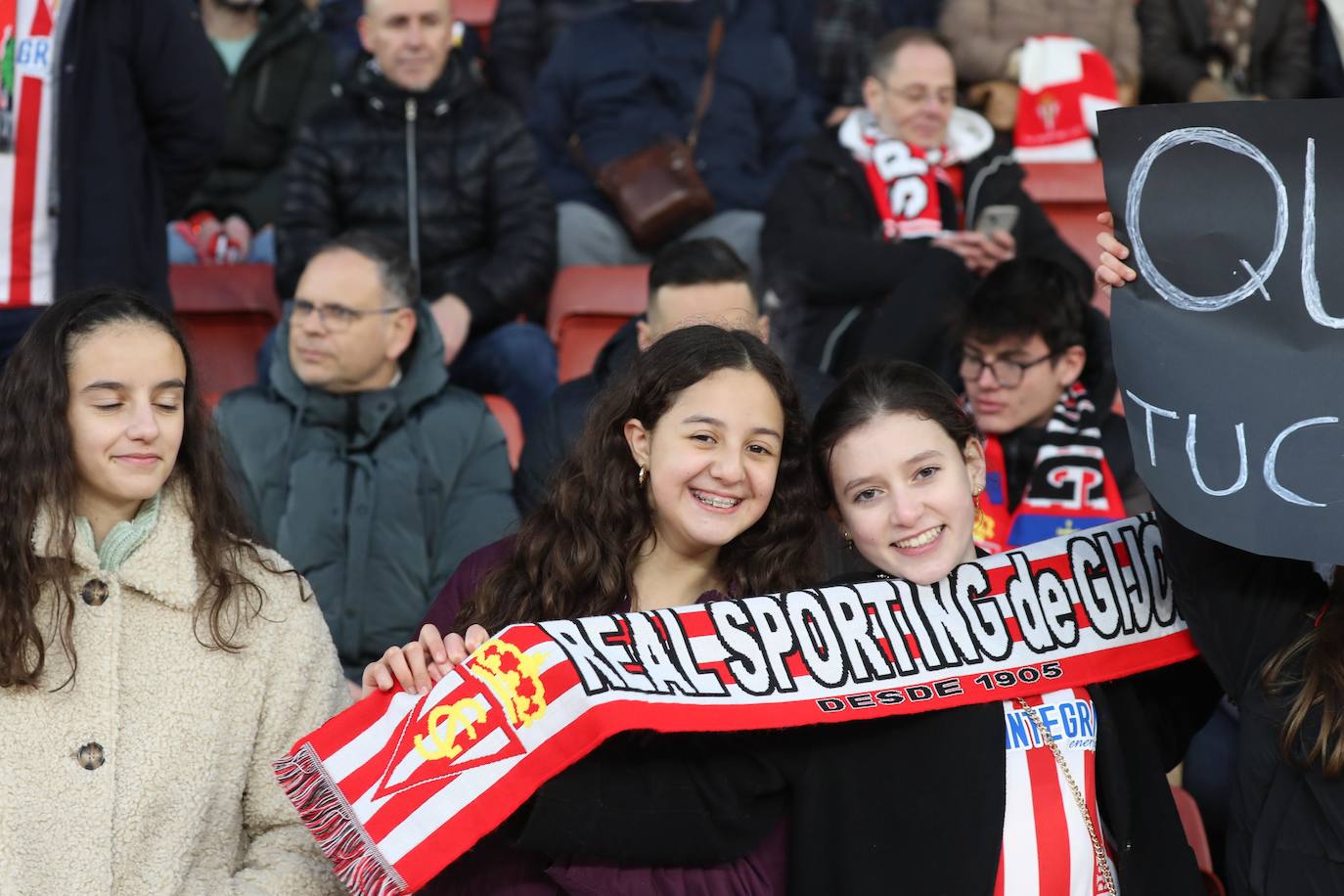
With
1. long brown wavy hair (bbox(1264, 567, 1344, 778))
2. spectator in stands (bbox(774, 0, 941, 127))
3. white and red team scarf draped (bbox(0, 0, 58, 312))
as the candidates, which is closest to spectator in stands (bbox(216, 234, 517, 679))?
→ white and red team scarf draped (bbox(0, 0, 58, 312))

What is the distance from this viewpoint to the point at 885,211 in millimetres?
5383

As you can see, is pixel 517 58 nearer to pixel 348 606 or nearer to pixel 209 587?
pixel 348 606

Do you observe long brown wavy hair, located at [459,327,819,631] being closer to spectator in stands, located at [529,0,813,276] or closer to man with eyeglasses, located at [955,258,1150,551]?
man with eyeglasses, located at [955,258,1150,551]

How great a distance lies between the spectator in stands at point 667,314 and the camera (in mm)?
4277

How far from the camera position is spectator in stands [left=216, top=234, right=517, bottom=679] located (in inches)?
165

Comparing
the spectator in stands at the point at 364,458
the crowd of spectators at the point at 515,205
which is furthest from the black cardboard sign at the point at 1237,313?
the spectator in stands at the point at 364,458

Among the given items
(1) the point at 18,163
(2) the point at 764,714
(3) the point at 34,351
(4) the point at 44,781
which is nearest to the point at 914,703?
(2) the point at 764,714

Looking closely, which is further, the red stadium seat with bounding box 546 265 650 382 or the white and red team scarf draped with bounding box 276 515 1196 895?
the red stadium seat with bounding box 546 265 650 382

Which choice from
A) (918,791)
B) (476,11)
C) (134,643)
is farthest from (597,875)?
(476,11)

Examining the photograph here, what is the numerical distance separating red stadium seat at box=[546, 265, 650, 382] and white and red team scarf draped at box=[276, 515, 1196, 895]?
2.81 meters

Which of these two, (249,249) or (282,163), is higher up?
(282,163)

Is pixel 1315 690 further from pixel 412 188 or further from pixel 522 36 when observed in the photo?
pixel 522 36

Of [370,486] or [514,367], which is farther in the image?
[514,367]

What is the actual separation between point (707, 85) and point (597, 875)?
4.15 metres
